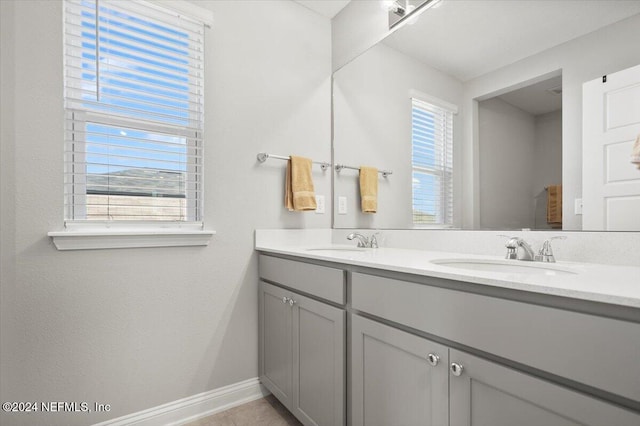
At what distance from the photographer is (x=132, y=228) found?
1.55 meters

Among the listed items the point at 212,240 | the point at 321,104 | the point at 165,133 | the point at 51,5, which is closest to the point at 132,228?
the point at 212,240

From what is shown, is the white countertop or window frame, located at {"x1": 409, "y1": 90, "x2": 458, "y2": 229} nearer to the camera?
the white countertop

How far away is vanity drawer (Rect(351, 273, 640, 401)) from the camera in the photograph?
23.8 inches

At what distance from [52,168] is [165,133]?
0.50 m

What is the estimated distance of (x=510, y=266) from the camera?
3.90 feet

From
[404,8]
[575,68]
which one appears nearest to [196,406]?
[575,68]

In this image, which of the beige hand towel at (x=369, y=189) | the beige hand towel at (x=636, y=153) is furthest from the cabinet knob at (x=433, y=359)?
the beige hand towel at (x=369, y=189)

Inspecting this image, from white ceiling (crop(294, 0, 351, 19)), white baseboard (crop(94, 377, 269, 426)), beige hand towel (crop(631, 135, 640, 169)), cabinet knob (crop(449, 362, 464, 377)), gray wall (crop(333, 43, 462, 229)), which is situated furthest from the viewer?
white ceiling (crop(294, 0, 351, 19))

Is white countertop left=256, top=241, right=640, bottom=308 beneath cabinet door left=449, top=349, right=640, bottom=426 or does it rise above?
above

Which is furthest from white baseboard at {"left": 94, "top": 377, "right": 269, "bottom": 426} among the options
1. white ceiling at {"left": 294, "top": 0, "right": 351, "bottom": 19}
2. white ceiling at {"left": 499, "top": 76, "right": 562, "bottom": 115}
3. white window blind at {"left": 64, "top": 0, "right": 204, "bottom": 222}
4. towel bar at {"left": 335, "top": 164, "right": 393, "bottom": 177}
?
white ceiling at {"left": 294, "top": 0, "right": 351, "bottom": 19}

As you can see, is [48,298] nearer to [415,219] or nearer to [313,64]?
[415,219]

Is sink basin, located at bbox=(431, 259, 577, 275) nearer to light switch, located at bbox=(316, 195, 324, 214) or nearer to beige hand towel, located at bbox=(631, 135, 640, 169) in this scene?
beige hand towel, located at bbox=(631, 135, 640, 169)

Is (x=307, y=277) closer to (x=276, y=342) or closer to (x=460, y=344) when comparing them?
(x=276, y=342)

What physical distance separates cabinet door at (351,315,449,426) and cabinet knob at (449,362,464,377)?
3 cm
